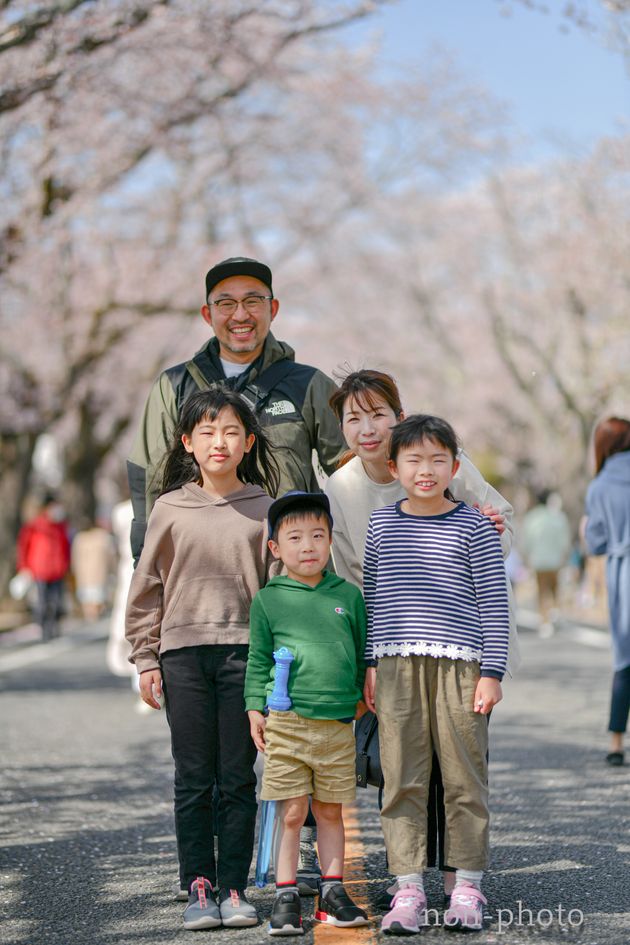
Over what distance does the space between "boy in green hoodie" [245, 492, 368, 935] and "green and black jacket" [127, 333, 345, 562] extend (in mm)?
612

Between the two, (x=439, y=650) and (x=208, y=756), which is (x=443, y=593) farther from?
(x=208, y=756)

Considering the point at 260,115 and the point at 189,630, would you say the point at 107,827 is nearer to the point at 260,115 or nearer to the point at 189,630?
the point at 189,630

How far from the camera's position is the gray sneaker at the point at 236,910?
13.7 ft

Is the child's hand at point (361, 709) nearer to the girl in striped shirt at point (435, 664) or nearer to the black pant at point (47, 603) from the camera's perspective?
the girl in striped shirt at point (435, 664)

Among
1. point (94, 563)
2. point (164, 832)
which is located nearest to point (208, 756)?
point (164, 832)

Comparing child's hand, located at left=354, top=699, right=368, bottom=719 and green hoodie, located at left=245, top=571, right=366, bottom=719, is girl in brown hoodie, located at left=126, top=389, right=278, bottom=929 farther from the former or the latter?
child's hand, located at left=354, top=699, right=368, bottom=719

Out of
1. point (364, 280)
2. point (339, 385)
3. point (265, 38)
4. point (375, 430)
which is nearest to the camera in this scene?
point (375, 430)

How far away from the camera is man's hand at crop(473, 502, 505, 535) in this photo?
171 inches

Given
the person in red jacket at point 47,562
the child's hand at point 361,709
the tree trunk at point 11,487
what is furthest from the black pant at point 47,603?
the child's hand at point 361,709

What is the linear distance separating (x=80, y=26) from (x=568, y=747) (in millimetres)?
7362

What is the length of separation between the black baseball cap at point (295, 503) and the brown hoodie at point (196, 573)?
160 millimetres

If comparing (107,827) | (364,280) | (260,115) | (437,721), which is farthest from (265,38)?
(364,280)

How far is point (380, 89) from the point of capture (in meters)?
26.9

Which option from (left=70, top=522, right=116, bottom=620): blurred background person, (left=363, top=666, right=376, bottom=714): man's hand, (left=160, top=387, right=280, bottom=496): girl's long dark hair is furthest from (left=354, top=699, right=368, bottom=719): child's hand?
(left=70, top=522, right=116, bottom=620): blurred background person
